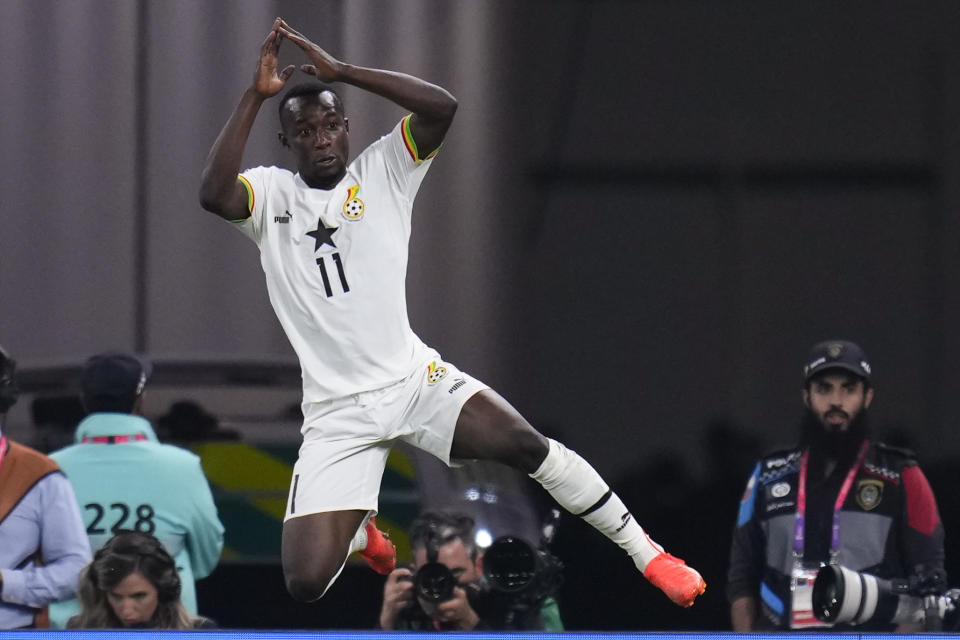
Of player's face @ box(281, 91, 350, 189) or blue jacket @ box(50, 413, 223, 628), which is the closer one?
player's face @ box(281, 91, 350, 189)

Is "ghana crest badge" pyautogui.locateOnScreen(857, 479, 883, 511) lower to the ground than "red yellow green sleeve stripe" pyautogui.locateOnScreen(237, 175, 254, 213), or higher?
lower

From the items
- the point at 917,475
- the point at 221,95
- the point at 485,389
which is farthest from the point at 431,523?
the point at 221,95

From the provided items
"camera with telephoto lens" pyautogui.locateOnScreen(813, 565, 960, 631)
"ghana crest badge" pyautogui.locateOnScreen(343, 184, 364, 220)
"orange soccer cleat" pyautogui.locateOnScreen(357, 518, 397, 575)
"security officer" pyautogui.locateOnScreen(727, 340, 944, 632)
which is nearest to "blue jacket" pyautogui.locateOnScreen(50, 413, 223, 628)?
"orange soccer cleat" pyautogui.locateOnScreen(357, 518, 397, 575)

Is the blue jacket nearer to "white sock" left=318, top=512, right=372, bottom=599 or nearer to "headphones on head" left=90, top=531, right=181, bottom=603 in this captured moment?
"headphones on head" left=90, top=531, right=181, bottom=603

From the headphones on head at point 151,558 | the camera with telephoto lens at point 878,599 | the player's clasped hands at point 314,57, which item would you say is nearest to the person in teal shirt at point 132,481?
the headphones on head at point 151,558

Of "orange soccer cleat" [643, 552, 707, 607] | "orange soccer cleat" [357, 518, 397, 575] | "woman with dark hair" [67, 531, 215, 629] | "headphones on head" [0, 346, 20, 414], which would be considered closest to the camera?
"orange soccer cleat" [643, 552, 707, 607]

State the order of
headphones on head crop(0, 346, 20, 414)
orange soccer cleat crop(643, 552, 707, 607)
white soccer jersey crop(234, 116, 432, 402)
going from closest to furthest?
orange soccer cleat crop(643, 552, 707, 607), white soccer jersey crop(234, 116, 432, 402), headphones on head crop(0, 346, 20, 414)

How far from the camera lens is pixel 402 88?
3035mm

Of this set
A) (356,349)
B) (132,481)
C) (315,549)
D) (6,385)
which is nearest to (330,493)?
(315,549)

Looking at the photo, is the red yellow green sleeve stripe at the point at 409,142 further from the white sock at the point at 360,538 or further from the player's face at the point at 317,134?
the white sock at the point at 360,538

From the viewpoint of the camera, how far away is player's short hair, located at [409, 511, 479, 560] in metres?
3.66

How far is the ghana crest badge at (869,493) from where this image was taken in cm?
350

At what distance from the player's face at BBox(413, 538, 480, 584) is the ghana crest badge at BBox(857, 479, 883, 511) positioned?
89 centimetres

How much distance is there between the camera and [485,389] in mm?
3152
